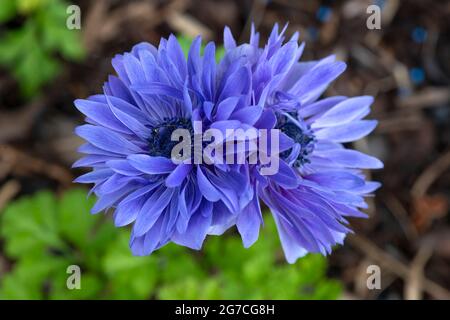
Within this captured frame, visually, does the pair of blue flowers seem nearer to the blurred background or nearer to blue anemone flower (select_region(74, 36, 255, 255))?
blue anemone flower (select_region(74, 36, 255, 255))

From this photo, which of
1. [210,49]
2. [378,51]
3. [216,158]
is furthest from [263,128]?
[378,51]

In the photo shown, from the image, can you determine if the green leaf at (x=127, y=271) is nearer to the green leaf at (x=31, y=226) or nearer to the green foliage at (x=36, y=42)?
the green leaf at (x=31, y=226)

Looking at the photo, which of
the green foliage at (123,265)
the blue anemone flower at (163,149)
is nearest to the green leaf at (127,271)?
the green foliage at (123,265)

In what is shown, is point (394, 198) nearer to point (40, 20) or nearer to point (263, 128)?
point (263, 128)

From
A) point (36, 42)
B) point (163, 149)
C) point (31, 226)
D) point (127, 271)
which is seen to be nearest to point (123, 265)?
point (127, 271)

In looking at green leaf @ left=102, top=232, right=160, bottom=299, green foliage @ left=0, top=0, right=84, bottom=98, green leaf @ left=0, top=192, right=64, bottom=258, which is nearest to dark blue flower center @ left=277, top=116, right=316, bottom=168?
green leaf @ left=102, top=232, right=160, bottom=299
